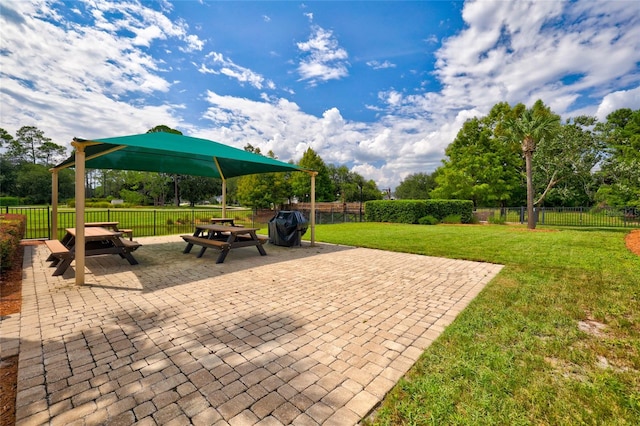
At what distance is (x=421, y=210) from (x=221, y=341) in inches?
691

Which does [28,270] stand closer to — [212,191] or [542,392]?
[542,392]

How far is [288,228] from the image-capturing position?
8547 mm

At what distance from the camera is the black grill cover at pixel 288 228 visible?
336 inches

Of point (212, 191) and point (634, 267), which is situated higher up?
point (212, 191)

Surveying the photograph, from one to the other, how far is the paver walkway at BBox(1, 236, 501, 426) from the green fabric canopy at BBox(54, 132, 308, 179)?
90.5 inches

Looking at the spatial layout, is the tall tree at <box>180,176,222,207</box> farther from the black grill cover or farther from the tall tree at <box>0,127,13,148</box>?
the black grill cover

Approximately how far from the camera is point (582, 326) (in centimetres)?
315

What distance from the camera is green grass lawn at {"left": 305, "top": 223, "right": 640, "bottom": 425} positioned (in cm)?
182

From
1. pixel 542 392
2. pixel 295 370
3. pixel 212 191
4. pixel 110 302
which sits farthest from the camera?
pixel 212 191

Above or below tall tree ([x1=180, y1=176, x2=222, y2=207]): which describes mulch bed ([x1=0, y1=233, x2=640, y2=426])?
below

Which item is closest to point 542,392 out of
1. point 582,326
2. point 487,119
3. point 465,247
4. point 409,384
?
point 409,384

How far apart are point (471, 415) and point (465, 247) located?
25.2ft

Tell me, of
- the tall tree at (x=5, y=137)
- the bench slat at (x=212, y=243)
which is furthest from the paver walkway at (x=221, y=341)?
the tall tree at (x=5, y=137)

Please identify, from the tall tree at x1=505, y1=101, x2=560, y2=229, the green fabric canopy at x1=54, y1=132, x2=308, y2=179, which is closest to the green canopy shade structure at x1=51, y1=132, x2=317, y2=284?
the green fabric canopy at x1=54, y1=132, x2=308, y2=179
